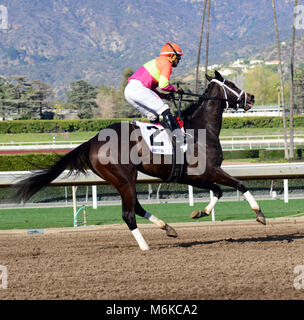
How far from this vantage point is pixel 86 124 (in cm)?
5638

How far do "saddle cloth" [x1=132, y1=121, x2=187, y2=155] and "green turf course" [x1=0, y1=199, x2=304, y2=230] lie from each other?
3065 millimetres

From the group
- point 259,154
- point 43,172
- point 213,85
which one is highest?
point 213,85

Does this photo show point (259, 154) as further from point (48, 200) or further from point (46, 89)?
point (46, 89)

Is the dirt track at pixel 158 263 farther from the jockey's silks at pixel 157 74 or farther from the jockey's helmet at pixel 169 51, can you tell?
the jockey's helmet at pixel 169 51

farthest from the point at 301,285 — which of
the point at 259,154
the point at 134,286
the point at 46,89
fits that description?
the point at 46,89

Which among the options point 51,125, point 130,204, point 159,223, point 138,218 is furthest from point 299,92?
point 130,204

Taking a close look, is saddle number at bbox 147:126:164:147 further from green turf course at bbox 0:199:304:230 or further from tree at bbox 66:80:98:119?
tree at bbox 66:80:98:119

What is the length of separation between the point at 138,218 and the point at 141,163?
3.62 metres

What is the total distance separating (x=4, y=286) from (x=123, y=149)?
191cm

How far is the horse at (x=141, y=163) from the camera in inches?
215

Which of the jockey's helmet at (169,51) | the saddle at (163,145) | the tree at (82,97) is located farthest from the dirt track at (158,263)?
the tree at (82,97)

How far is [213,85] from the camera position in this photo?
612cm

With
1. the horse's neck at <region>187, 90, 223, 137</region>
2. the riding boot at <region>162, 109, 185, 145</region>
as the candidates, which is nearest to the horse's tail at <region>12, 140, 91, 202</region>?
the riding boot at <region>162, 109, 185, 145</region>
